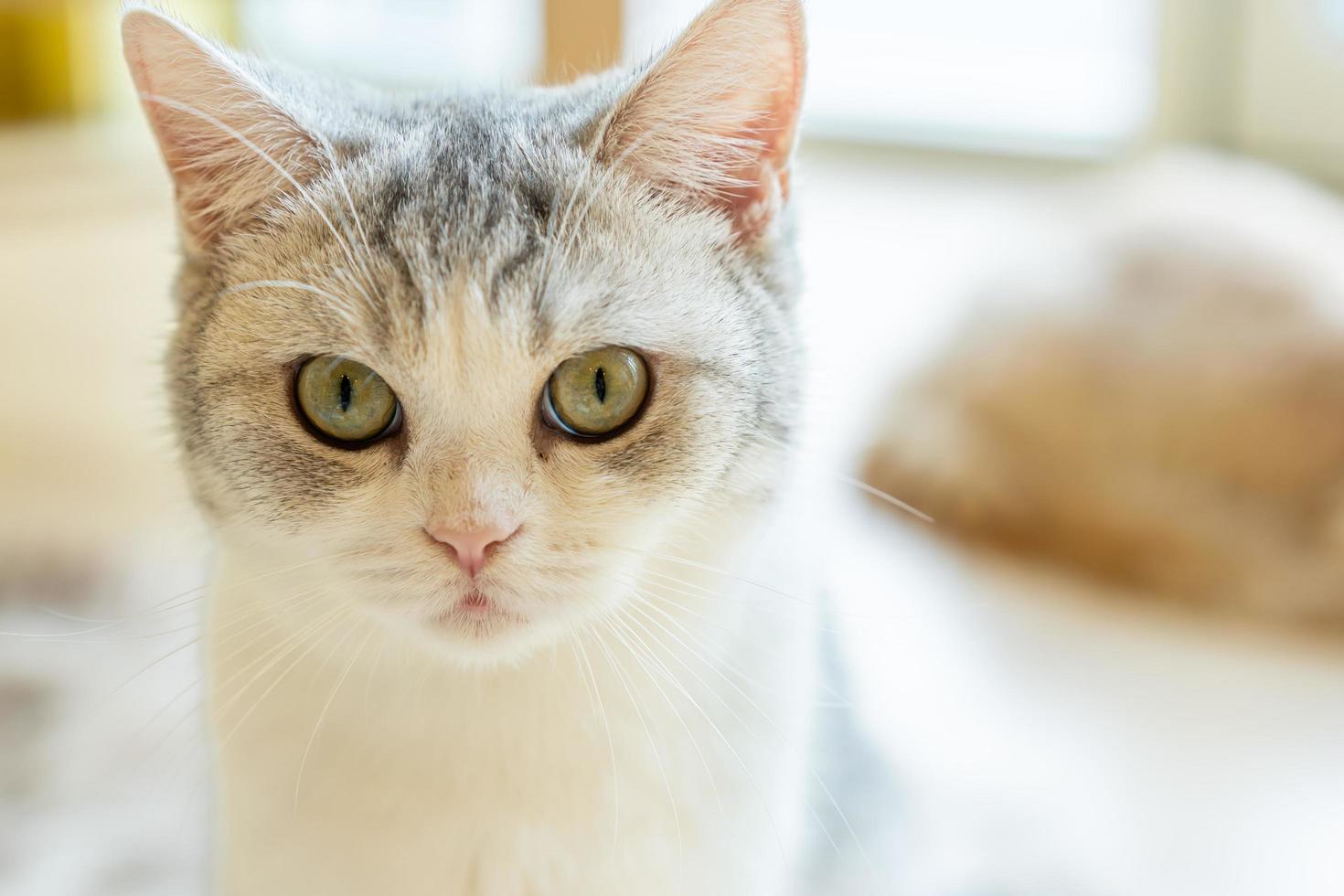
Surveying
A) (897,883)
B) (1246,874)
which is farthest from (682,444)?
(1246,874)

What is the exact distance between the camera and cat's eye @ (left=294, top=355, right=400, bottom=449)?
3.14 feet

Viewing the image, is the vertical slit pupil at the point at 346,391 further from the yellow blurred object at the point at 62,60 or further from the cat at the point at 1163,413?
the yellow blurred object at the point at 62,60

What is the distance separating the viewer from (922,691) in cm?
173

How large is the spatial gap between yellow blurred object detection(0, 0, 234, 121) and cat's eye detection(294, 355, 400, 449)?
2.71 metres

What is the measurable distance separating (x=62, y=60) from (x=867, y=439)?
99.3 inches

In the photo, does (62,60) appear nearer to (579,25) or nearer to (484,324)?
(579,25)

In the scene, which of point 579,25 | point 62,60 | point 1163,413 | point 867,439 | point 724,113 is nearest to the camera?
point 724,113

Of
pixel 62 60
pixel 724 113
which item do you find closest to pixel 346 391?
pixel 724 113

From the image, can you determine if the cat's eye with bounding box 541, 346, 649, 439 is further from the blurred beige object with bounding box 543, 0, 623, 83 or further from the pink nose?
the blurred beige object with bounding box 543, 0, 623, 83

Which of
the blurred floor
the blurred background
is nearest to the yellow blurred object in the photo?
the blurred background

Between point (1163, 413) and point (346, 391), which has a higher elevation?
point (346, 391)

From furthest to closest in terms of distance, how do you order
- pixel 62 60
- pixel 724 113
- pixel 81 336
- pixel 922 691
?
pixel 62 60 < pixel 81 336 < pixel 922 691 < pixel 724 113

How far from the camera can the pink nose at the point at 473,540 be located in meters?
0.90

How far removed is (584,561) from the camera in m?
0.95
